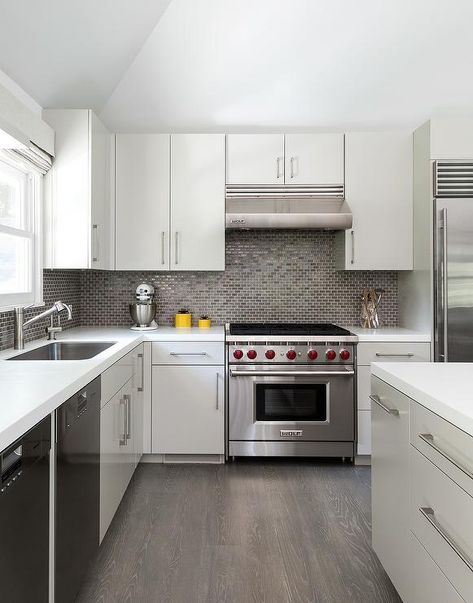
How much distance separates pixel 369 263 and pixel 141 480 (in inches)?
85.5

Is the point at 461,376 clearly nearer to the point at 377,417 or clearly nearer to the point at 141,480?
the point at 377,417

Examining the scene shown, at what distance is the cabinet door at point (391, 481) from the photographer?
1.72 metres

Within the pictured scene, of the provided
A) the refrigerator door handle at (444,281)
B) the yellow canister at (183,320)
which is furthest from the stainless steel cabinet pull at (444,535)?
the yellow canister at (183,320)

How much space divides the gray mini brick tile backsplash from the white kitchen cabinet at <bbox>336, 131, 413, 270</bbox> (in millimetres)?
369

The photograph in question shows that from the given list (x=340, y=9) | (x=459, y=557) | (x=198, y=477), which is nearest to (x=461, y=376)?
(x=459, y=557)

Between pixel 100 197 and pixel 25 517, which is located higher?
pixel 100 197

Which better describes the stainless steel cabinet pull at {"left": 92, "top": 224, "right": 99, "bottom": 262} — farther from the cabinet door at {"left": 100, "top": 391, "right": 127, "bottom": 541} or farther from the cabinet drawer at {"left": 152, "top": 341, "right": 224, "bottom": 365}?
the cabinet door at {"left": 100, "top": 391, "right": 127, "bottom": 541}

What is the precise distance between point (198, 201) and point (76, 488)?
2345 millimetres

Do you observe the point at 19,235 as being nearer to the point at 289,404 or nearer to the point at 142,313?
the point at 142,313

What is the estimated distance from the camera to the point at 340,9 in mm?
3395

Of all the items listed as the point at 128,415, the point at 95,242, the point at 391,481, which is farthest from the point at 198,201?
the point at 391,481

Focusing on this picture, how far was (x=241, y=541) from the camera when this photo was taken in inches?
93.8

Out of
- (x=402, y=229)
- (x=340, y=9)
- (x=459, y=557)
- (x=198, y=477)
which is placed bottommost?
(x=198, y=477)

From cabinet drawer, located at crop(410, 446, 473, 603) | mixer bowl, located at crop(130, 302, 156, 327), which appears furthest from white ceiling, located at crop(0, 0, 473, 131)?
cabinet drawer, located at crop(410, 446, 473, 603)
